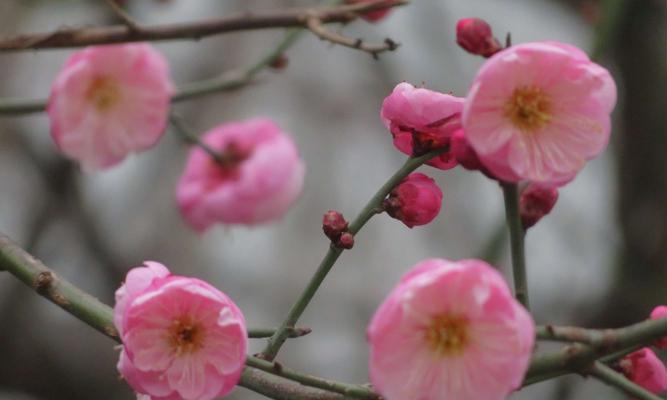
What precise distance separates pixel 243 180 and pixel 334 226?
94 centimetres

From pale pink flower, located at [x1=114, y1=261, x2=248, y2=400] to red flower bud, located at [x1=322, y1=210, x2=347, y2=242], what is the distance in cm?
8

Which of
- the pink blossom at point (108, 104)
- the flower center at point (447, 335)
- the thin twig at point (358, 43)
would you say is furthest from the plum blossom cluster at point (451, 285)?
the pink blossom at point (108, 104)

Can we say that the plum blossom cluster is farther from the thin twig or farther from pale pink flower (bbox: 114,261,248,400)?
the thin twig

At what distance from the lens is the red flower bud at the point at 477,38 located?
32.7 inches

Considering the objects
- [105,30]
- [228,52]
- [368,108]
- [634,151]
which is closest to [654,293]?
[634,151]

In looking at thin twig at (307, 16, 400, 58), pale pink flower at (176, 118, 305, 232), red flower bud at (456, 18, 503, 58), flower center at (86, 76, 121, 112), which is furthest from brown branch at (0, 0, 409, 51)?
pale pink flower at (176, 118, 305, 232)

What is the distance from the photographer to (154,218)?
12.2 feet

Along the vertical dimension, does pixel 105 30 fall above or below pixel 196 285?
above

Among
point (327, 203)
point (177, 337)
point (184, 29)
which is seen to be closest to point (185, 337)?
point (177, 337)

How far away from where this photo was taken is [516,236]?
755mm

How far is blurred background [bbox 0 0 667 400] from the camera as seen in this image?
248 cm

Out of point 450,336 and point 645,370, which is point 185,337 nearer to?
point 450,336

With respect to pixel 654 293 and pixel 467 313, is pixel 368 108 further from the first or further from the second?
pixel 467 313

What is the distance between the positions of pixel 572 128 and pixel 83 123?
81cm
